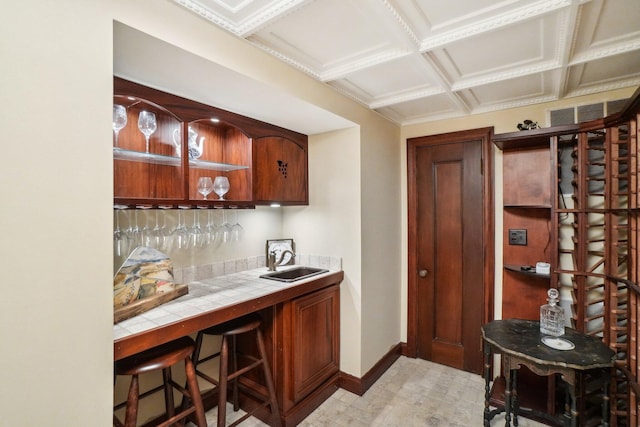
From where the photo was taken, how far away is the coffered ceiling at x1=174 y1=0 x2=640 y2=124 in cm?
142

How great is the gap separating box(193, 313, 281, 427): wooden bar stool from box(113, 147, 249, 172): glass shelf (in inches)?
42.8

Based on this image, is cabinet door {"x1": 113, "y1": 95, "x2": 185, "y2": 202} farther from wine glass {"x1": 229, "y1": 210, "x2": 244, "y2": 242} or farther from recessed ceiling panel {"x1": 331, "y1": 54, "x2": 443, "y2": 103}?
recessed ceiling panel {"x1": 331, "y1": 54, "x2": 443, "y2": 103}

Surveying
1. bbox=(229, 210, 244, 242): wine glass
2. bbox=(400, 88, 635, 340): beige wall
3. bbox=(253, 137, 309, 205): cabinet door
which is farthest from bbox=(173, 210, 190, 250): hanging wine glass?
bbox=(400, 88, 635, 340): beige wall

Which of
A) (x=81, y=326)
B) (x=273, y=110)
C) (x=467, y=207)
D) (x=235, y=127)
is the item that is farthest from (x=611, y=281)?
(x=81, y=326)

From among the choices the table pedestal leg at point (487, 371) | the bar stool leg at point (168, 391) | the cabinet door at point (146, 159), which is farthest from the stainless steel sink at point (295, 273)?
the table pedestal leg at point (487, 371)

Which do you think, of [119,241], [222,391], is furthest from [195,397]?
[119,241]

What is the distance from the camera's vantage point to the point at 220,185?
2.18 m

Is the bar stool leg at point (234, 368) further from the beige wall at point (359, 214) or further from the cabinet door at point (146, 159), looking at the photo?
the cabinet door at point (146, 159)

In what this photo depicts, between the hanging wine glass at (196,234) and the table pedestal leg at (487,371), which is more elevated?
the hanging wine glass at (196,234)

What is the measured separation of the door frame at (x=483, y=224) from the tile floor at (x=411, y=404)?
390mm

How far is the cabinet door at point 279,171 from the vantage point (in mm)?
2357

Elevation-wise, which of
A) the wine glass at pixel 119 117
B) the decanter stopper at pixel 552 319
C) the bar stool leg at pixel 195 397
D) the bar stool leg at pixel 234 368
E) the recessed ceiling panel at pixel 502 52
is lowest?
the bar stool leg at pixel 234 368

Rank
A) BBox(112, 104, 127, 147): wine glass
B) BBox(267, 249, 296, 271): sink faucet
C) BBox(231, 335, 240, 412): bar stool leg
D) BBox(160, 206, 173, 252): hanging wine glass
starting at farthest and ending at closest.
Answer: BBox(267, 249, 296, 271): sink faucet, BBox(231, 335, 240, 412): bar stool leg, BBox(160, 206, 173, 252): hanging wine glass, BBox(112, 104, 127, 147): wine glass

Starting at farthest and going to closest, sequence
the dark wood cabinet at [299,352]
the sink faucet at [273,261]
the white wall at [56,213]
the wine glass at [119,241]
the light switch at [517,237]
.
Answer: the sink faucet at [273,261], the light switch at [517,237], the dark wood cabinet at [299,352], the wine glass at [119,241], the white wall at [56,213]
